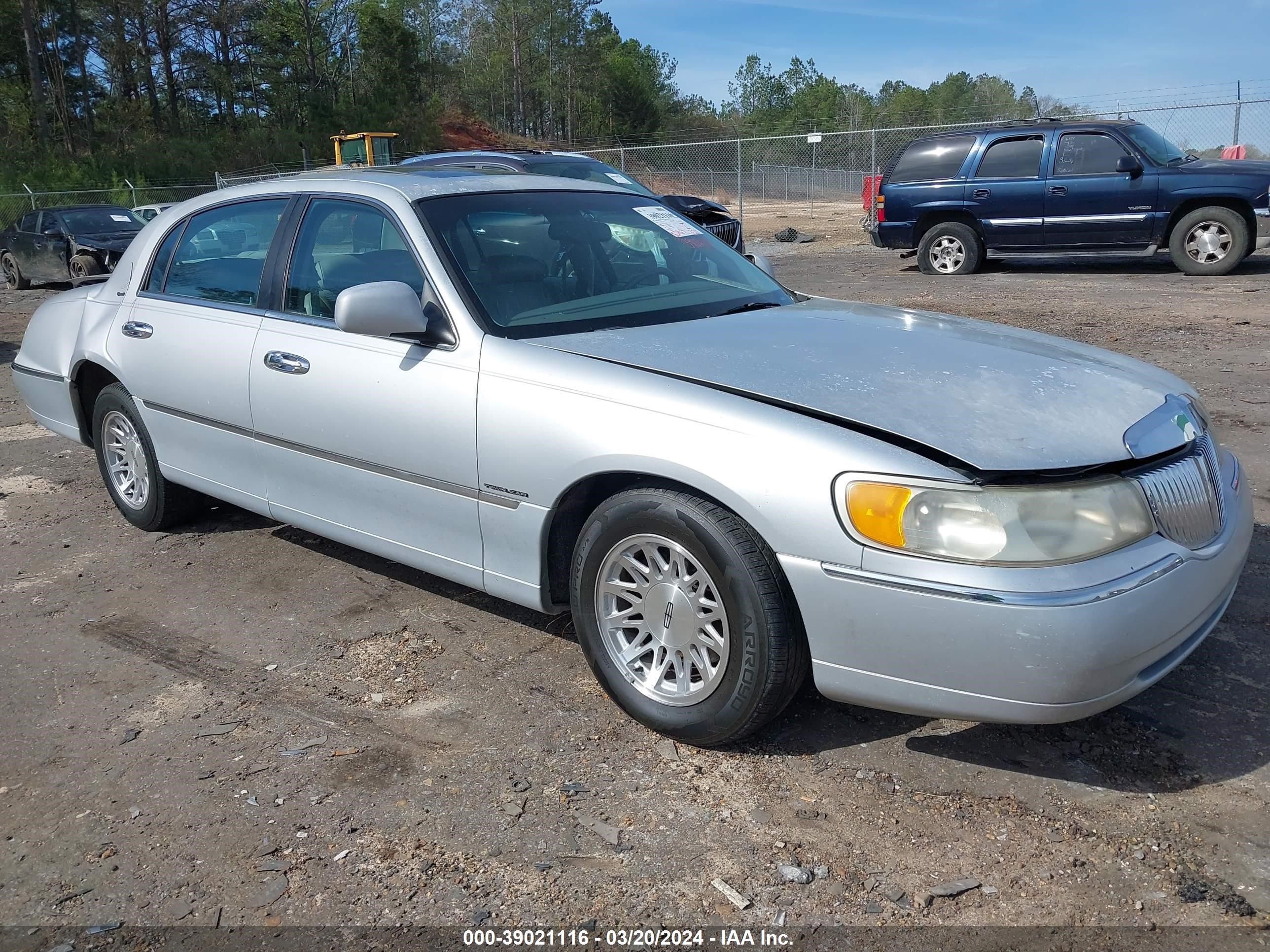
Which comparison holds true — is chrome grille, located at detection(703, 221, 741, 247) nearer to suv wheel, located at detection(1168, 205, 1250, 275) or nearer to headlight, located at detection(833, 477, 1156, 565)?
suv wheel, located at detection(1168, 205, 1250, 275)

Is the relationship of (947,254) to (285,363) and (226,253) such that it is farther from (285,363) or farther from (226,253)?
(285,363)

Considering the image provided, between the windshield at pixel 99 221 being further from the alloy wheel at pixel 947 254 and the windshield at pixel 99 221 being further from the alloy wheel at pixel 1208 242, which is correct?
the alloy wheel at pixel 1208 242

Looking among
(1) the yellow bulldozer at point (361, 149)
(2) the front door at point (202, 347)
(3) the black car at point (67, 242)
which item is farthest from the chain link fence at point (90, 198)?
(2) the front door at point (202, 347)

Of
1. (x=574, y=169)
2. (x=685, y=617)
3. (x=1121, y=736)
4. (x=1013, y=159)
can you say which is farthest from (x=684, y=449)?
(x=1013, y=159)

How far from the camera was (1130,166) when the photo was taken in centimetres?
1262

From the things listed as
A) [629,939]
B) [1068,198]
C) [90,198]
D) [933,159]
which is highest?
[90,198]

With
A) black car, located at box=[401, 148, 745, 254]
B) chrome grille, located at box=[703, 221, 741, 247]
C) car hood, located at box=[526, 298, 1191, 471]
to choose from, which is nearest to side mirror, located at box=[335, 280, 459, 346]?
car hood, located at box=[526, 298, 1191, 471]

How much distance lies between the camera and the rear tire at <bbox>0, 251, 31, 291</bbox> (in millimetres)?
17953

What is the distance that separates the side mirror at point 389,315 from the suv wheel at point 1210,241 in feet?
39.4

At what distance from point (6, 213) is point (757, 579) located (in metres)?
31.5

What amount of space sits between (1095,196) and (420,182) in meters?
11.4

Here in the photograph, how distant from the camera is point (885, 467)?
2.52 m

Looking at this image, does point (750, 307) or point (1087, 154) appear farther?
point (1087, 154)

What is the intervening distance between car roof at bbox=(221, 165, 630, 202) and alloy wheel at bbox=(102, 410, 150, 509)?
122cm
